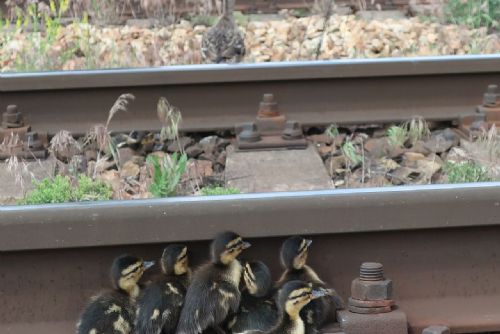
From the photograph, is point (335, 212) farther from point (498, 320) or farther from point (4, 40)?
point (4, 40)

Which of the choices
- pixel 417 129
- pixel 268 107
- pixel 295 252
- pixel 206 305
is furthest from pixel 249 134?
pixel 206 305

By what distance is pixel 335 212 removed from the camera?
450 centimetres

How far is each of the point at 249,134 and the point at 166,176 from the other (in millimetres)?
1181

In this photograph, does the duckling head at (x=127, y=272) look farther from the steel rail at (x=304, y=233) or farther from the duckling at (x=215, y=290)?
the duckling at (x=215, y=290)

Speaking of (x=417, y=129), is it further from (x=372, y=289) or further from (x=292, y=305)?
(x=292, y=305)

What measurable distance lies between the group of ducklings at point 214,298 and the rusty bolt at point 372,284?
141mm

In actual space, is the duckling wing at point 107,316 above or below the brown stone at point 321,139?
below

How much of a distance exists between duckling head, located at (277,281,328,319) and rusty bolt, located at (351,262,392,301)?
0.27m

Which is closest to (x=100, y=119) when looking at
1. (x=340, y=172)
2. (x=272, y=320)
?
(x=340, y=172)

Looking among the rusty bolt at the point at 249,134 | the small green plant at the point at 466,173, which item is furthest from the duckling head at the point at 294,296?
the rusty bolt at the point at 249,134

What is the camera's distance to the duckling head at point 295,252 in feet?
14.6

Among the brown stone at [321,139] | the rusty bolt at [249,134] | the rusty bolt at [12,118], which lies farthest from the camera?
the brown stone at [321,139]

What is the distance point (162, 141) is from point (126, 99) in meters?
0.37

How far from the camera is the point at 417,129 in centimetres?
689
